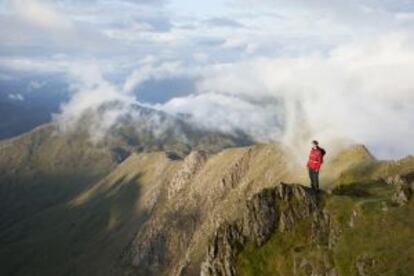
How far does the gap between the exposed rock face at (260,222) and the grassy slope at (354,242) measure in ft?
8.00

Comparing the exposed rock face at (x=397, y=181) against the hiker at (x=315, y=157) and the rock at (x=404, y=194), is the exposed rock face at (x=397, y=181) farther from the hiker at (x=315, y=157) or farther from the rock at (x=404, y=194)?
the hiker at (x=315, y=157)

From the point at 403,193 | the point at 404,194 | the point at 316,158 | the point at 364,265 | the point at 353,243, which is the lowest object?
the point at 364,265

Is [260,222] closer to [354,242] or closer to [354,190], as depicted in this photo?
[354,190]

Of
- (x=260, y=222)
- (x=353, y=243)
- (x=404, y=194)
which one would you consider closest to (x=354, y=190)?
(x=404, y=194)

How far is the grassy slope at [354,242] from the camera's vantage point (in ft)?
424

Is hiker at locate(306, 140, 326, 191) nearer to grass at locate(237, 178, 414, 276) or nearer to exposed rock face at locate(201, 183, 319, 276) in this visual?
grass at locate(237, 178, 414, 276)

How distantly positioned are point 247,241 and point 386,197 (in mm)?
34602

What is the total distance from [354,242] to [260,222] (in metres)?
25.1

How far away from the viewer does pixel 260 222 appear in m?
155

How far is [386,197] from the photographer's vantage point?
5694 inches

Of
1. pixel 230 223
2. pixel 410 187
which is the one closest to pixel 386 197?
pixel 410 187

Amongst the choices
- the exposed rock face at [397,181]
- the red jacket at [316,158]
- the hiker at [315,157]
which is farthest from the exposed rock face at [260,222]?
the red jacket at [316,158]

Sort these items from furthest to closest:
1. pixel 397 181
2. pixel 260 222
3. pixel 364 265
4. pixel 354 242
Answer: pixel 260 222 → pixel 397 181 → pixel 354 242 → pixel 364 265

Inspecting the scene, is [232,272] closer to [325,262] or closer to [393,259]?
[325,262]
